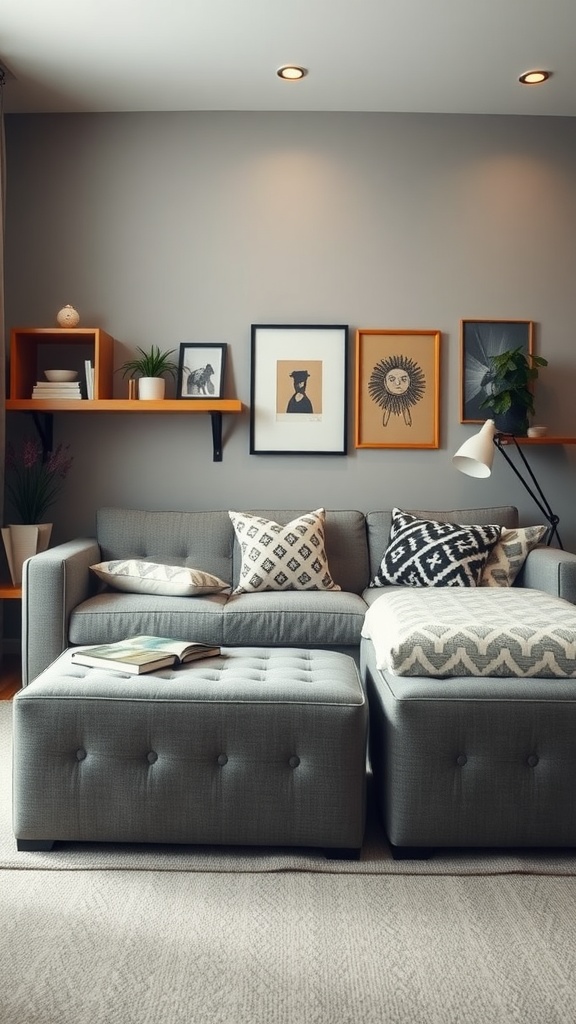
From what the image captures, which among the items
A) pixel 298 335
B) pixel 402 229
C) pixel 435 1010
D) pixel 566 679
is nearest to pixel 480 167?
pixel 402 229

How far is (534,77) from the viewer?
144 inches

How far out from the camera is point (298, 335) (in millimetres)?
4082

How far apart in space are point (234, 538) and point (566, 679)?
1834mm

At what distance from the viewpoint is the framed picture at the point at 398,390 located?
13.4 feet

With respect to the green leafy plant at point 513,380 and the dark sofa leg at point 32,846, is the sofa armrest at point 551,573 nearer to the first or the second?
the green leafy plant at point 513,380

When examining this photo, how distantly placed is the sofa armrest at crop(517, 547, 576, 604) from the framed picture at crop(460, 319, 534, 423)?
860 mm

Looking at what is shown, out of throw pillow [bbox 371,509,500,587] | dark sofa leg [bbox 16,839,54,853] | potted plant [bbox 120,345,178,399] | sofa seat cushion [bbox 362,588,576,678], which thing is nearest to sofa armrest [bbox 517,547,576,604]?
throw pillow [bbox 371,509,500,587]

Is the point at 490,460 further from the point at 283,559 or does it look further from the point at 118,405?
the point at 118,405

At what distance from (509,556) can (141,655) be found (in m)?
1.74

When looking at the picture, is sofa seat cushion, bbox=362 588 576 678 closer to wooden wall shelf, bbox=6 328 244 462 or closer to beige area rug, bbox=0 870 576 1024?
beige area rug, bbox=0 870 576 1024

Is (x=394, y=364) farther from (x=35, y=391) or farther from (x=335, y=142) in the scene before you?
(x=35, y=391)

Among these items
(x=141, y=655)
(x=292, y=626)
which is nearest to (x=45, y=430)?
(x=292, y=626)

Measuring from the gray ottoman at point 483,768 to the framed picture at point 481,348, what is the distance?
2.18 metres

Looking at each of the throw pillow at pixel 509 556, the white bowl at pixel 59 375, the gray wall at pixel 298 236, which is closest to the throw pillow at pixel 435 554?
the throw pillow at pixel 509 556
